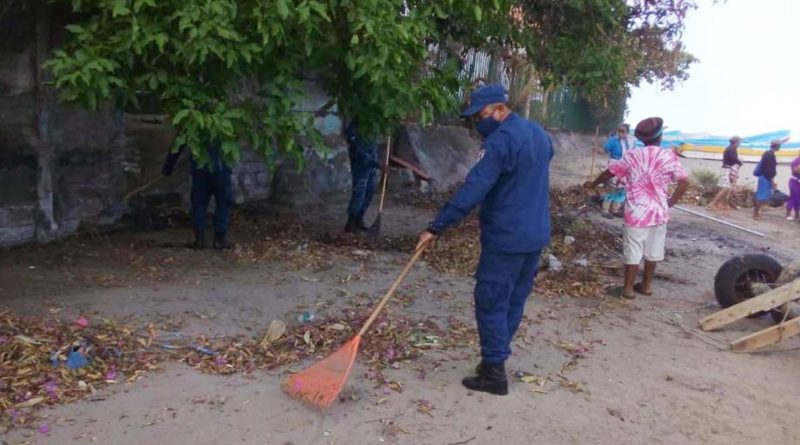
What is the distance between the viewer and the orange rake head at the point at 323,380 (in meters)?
4.04

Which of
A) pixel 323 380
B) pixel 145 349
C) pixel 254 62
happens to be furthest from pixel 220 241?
pixel 323 380

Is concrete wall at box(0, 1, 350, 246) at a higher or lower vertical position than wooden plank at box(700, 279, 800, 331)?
higher

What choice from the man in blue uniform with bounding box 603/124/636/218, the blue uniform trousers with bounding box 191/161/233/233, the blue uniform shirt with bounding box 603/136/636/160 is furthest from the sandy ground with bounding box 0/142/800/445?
the blue uniform shirt with bounding box 603/136/636/160

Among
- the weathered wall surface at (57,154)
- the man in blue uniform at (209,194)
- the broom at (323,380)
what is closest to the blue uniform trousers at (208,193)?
the man in blue uniform at (209,194)

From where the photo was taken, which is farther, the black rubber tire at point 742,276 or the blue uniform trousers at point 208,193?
the blue uniform trousers at point 208,193

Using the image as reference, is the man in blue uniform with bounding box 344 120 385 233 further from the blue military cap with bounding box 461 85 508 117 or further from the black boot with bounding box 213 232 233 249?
the blue military cap with bounding box 461 85 508 117

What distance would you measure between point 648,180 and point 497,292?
2895 mm

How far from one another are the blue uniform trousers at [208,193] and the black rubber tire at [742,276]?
455 cm

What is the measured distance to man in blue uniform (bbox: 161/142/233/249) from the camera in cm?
694

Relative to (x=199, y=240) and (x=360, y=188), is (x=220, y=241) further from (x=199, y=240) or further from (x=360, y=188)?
(x=360, y=188)

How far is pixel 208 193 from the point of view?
23.2 ft

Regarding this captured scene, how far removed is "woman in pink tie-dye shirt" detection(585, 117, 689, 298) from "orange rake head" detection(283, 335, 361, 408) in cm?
339

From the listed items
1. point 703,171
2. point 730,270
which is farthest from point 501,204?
point 703,171

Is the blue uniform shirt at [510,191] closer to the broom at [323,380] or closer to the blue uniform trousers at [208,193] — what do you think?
the broom at [323,380]
